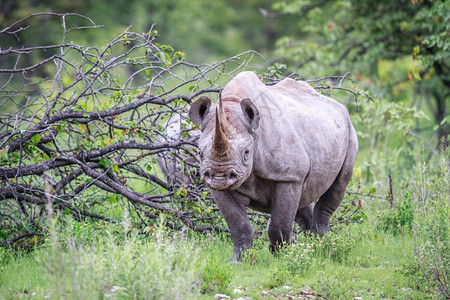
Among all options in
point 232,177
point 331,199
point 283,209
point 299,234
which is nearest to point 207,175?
point 232,177

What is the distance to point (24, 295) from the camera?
5.87 metres

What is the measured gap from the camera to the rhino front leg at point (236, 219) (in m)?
7.16

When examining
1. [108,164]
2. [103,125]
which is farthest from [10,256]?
[103,125]

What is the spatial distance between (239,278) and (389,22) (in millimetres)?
9444

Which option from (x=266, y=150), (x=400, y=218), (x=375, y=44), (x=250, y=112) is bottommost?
(x=400, y=218)

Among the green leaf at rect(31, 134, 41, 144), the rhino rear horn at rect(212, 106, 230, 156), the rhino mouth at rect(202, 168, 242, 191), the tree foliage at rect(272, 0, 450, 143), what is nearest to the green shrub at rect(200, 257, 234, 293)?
the rhino mouth at rect(202, 168, 242, 191)

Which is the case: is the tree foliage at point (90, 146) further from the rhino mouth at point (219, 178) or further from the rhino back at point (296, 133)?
the rhino mouth at point (219, 178)

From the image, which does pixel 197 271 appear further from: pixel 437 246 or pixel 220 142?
pixel 437 246

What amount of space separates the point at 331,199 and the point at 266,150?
83.3 inches

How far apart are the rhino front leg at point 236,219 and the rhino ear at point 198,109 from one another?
77cm

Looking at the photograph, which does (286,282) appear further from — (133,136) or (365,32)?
(365,32)

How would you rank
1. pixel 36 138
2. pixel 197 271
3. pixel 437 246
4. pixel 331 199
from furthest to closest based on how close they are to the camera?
pixel 331 199
pixel 36 138
pixel 437 246
pixel 197 271

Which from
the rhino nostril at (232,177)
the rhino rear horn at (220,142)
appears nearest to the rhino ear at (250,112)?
the rhino rear horn at (220,142)

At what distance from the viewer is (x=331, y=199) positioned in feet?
29.0
